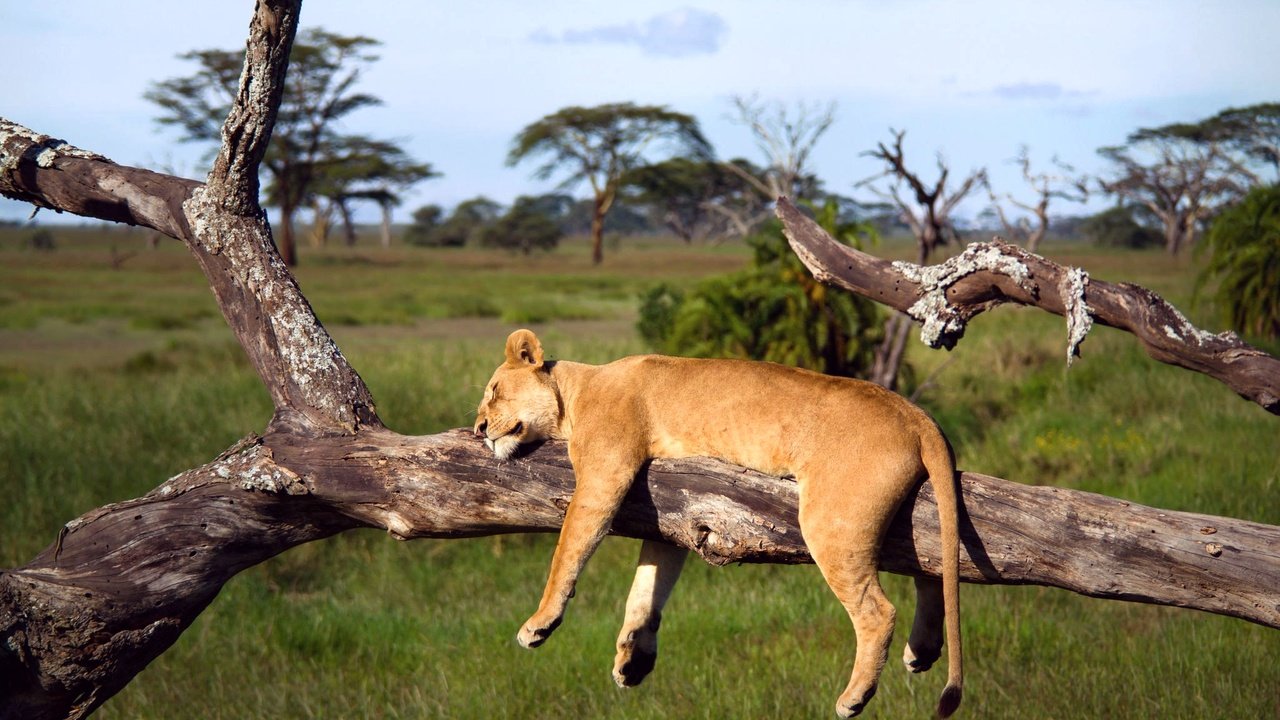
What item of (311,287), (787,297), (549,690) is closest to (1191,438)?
(787,297)

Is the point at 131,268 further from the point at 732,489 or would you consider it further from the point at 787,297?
the point at 732,489

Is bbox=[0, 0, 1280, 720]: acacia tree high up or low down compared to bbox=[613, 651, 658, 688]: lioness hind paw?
up

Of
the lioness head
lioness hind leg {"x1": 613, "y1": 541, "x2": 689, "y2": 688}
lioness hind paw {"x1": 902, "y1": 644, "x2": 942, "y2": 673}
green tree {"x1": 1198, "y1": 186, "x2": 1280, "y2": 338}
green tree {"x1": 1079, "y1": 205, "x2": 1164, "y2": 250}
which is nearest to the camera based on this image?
lioness hind paw {"x1": 902, "y1": 644, "x2": 942, "y2": 673}

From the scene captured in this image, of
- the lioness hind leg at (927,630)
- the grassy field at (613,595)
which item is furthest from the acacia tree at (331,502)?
the grassy field at (613,595)

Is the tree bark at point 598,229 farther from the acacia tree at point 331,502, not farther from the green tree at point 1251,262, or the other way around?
the acacia tree at point 331,502

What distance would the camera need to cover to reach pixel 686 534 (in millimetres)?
3889

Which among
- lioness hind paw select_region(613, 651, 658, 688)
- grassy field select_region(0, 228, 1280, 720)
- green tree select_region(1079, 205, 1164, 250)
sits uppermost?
lioness hind paw select_region(613, 651, 658, 688)

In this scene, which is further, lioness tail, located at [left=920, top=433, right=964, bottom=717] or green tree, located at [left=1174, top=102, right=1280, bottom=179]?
green tree, located at [left=1174, top=102, right=1280, bottom=179]

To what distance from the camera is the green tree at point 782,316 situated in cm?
1225

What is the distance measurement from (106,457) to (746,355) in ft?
22.4

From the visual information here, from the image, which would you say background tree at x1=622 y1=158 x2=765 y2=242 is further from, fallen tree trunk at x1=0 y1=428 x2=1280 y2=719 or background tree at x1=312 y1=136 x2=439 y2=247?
fallen tree trunk at x1=0 y1=428 x2=1280 y2=719

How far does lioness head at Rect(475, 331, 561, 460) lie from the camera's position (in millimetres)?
4152

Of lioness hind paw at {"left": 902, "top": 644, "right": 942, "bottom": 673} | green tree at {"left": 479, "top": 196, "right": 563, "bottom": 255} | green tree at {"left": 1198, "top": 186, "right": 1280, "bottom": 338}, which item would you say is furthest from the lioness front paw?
green tree at {"left": 479, "top": 196, "right": 563, "bottom": 255}

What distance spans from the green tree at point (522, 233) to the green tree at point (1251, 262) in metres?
51.5
